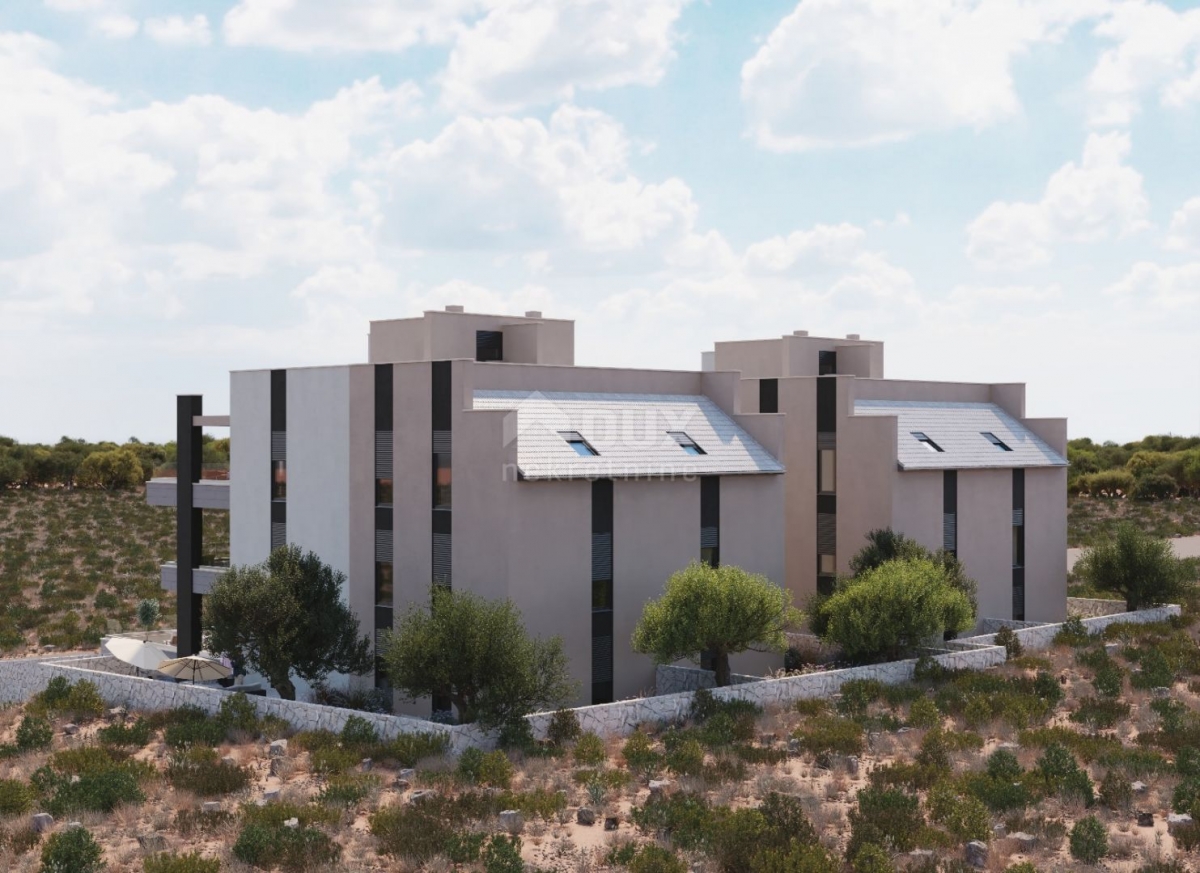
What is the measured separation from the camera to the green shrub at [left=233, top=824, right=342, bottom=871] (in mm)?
19781

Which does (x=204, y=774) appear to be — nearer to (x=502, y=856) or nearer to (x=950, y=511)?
(x=502, y=856)

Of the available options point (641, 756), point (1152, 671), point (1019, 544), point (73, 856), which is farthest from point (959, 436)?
point (73, 856)

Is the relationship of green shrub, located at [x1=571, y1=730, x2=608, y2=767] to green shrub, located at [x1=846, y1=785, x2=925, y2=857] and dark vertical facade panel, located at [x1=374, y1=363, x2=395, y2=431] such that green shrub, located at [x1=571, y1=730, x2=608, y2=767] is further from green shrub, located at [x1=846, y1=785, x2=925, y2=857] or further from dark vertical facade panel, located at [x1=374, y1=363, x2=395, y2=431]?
dark vertical facade panel, located at [x1=374, y1=363, x2=395, y2=431]

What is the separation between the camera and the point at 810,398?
42156 millimetres

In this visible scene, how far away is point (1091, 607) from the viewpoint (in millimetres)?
47750

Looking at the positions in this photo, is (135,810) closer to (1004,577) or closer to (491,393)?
(491,393)

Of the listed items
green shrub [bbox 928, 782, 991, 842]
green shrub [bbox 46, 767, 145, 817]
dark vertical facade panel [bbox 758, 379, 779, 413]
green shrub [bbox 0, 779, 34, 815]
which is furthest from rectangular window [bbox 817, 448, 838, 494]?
green shrub [bbox 0, 779, 34, 815]

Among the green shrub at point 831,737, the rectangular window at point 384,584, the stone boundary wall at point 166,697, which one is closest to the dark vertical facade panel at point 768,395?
the rectangular window at point 384,584

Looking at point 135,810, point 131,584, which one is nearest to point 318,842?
point 135,810

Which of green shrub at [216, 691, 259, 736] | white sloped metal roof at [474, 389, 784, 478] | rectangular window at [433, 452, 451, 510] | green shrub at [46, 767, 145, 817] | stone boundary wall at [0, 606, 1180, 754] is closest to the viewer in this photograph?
green shrub at [46, 767, 145, 817]

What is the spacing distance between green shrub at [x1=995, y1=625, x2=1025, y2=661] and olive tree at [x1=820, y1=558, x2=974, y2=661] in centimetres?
300

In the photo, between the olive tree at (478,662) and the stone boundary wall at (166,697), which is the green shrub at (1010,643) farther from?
the stone boundary wall at (166,697)

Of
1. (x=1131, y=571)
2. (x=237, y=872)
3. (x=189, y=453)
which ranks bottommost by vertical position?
(x=237, y=872)

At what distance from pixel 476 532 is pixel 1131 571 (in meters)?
25.9
